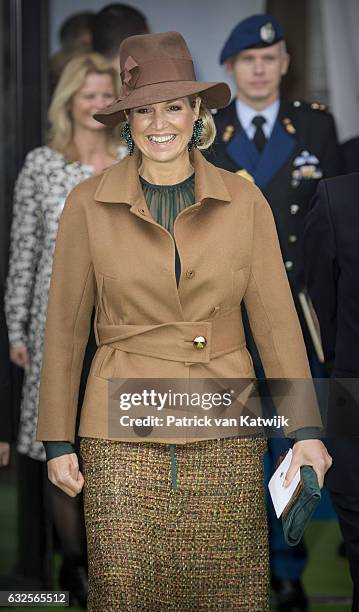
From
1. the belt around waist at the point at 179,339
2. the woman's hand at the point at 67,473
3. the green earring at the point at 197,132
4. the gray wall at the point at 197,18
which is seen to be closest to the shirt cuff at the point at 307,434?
the belt around waist at the point at 179,339

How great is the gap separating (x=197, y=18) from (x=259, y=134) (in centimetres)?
71

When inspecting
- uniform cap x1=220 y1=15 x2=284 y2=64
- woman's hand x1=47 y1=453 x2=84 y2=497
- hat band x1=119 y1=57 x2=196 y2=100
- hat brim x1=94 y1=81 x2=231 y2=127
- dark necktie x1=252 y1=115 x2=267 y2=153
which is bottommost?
woman's hand x1=47 y1=453 x2=84 y2=497

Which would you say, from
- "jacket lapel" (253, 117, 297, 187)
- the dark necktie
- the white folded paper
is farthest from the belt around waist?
the dark necktie

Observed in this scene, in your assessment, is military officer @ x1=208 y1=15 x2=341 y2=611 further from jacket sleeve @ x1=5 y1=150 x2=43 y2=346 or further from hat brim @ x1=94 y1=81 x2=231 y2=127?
hat brim @ x1=94 y1=81 x2=231 y2=127

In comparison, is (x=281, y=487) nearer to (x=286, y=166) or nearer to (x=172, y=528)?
(x=172, y=528)

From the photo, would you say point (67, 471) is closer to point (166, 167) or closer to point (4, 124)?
point (166, 167)

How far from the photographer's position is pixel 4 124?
5.22 meters

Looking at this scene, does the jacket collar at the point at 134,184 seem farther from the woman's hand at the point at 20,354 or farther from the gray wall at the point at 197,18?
the gray wall at the point at 197,18

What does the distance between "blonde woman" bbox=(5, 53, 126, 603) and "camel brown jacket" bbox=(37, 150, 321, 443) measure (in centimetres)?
131

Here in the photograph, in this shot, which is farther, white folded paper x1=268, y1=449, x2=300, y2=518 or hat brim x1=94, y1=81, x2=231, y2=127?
hat brim x1=94, y1=81, x2=231, y2=127

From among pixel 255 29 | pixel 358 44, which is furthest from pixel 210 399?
pixel 358 44

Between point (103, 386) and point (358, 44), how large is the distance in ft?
8.42

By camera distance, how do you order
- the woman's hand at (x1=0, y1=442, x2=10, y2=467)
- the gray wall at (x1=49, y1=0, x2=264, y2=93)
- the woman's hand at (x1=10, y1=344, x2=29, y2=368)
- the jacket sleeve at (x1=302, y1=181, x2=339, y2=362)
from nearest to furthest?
1. the jacket sleeve at (x1=302, y1=181, x2=339, y2=362)
2. the woman's hand at (x1=0, y1=442, x2=10, y2=467)
3. the woman's hand at (x1=10, y1=344, x2=29, y2=368)
4. the gray wall at (x1=49, y1=0, x2=264, y2=93)

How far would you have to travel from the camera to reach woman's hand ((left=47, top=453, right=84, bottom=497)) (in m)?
3.51
